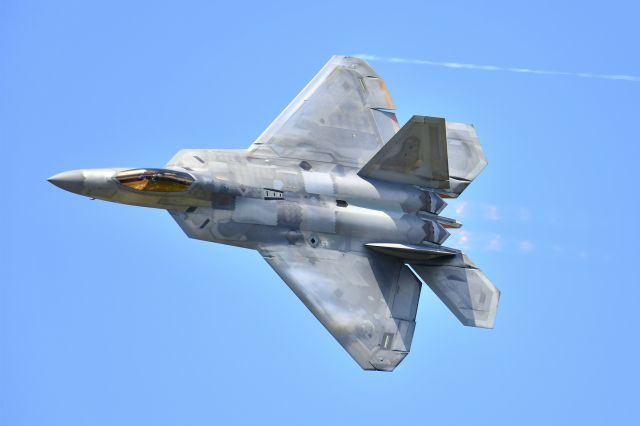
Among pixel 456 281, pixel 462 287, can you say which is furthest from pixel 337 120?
pixel 462 287

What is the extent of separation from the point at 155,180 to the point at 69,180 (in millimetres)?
1785

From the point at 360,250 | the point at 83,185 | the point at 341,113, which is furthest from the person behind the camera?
the point at 341,113

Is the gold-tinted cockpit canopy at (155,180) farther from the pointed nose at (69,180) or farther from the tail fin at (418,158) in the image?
the tail fin at (418,158)

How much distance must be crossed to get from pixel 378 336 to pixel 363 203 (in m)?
3.07

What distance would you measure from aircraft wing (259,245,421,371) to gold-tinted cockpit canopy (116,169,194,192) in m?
2.39

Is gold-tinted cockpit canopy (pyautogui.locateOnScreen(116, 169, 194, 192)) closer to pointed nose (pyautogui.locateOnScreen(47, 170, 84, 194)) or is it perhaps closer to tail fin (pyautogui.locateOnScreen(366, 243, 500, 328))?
pointed nose (pyautogui.locateOnScreen(47, 170, 84, 194))

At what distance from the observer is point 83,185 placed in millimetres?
28672

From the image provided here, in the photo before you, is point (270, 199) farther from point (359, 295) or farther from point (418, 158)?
point (418, 158)

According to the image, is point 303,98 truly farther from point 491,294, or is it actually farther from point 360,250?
point 491,294

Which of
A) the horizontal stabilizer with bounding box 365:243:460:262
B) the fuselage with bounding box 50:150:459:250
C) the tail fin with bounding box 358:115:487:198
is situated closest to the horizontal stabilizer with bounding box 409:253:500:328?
the horizontal stabilizer with bounding box 365:243:460:262

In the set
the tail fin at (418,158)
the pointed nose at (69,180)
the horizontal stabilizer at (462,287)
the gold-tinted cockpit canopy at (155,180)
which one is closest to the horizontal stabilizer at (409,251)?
the horizontal stabilizer at (462,287)

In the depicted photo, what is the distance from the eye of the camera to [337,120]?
107 feet

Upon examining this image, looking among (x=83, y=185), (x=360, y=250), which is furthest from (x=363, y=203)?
(x=83, y=185)

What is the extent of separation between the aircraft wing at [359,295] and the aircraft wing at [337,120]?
2.47 meters
